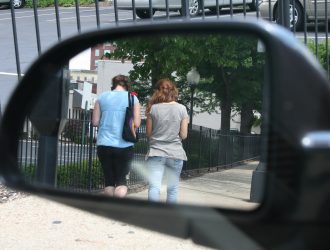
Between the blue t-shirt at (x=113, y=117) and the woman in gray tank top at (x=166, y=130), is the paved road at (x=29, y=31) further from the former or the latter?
the woman in gray tank top at (x=166, y=130)

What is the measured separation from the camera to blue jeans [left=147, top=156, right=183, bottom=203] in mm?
2086

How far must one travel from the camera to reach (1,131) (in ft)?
7.07

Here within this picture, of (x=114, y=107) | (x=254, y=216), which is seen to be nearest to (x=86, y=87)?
(x=114, y=107)

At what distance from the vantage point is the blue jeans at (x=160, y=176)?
2.09 meters

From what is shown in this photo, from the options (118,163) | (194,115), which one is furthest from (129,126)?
(118,163)

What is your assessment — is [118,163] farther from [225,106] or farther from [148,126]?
[225,106]

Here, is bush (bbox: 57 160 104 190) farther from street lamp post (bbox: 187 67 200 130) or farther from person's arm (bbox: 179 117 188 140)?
street lamp post (bbox: 187 67 200 130)

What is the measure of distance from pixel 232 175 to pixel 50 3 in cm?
3024

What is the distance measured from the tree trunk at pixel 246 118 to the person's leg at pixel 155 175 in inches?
12.9

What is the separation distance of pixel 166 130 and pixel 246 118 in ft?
1.88

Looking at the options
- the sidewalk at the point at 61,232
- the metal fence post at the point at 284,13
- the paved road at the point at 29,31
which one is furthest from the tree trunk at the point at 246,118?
the paved road at the point at 29,31

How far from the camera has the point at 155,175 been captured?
94.3 inches

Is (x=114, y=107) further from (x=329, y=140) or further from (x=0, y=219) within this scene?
(x=0, y=219)

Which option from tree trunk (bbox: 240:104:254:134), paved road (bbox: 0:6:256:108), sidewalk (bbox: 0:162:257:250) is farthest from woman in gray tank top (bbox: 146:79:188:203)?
paved road (bbox: 0:6:256:108)
